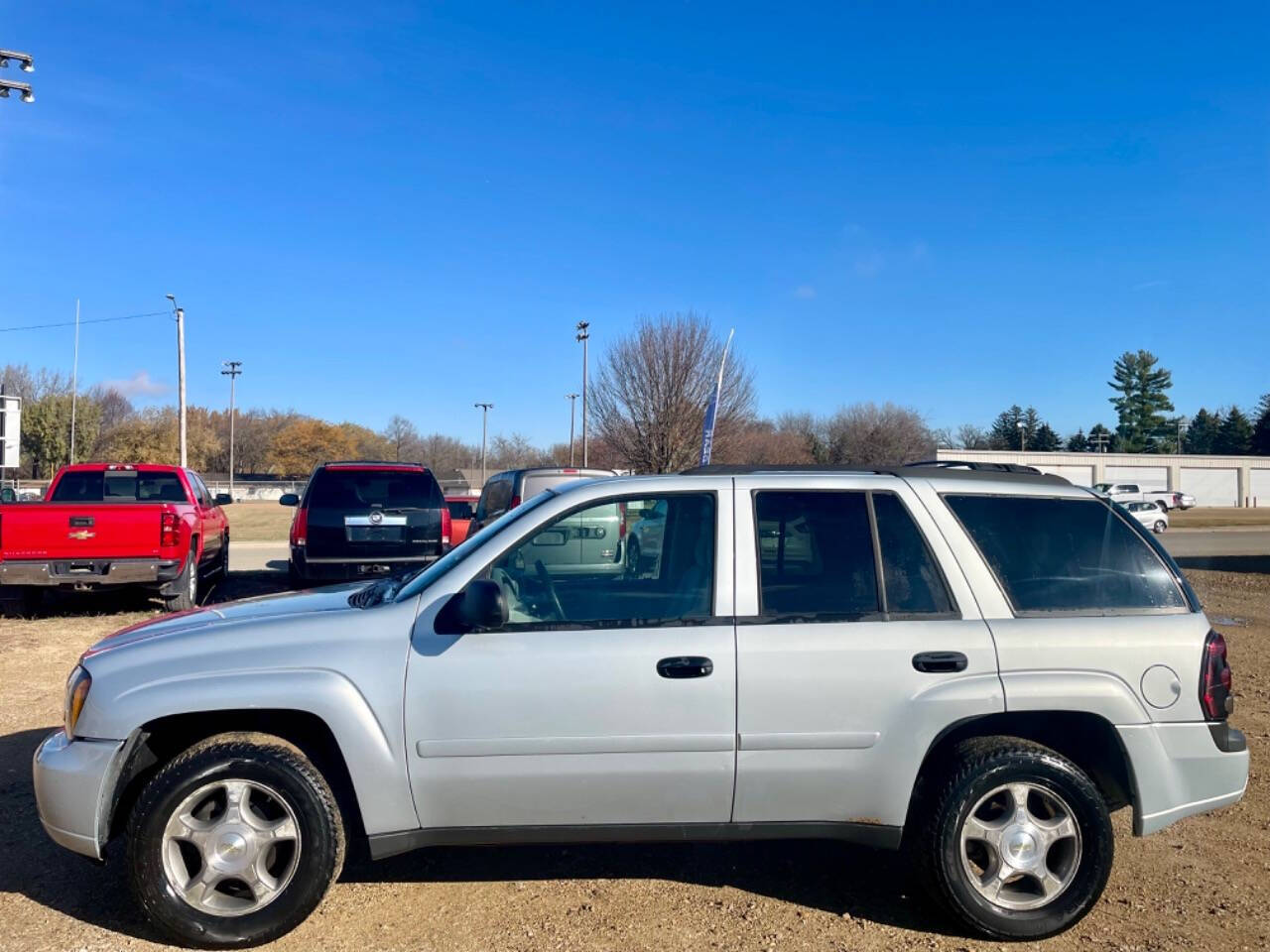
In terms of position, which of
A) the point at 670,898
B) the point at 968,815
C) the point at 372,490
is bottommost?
the point at 670,898

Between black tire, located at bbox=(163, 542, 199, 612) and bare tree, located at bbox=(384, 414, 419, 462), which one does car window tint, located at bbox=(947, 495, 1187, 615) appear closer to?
black tire, located at bbox=(163, 542, 199, 612)

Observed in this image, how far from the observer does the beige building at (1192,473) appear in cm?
7050

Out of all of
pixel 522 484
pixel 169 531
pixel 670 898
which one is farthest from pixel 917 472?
pixel 169 531

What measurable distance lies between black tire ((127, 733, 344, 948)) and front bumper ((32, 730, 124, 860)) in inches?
5.1

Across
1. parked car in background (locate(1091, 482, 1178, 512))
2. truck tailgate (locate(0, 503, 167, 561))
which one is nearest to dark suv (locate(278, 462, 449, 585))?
truck tailgate (locate(0, 503, 167, 561))

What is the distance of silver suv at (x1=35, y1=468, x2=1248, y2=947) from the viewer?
3.48 metres

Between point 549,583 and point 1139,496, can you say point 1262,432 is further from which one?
point 549,583

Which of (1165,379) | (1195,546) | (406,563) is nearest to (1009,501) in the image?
(406,563)

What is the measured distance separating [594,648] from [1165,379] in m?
110

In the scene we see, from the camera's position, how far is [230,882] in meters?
3.52

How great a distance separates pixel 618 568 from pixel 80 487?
1080 cm

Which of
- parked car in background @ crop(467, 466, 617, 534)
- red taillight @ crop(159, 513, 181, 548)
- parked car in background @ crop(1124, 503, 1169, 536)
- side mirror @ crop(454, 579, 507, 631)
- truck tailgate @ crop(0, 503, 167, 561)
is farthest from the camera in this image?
parked car in background @ crop(1124, 503, 1169, 536)

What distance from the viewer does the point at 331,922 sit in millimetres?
3680

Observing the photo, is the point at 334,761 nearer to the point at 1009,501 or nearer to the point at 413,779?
the point at 413,779
